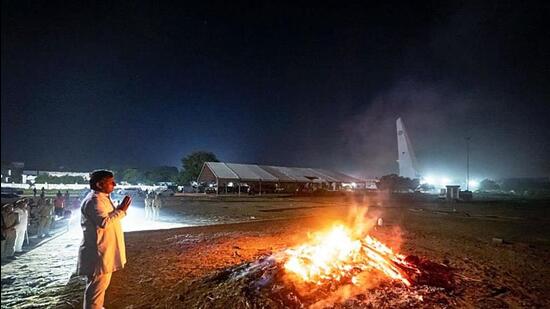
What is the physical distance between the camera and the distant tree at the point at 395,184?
81.2 meters

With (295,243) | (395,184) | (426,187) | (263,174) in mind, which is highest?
(263,174)

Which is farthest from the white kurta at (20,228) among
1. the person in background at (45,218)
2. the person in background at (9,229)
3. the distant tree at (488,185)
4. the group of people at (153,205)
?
the distant tree at (488,185)

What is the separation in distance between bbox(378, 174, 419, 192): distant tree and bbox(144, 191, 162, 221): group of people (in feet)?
228

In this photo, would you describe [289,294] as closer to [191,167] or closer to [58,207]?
[58,207]

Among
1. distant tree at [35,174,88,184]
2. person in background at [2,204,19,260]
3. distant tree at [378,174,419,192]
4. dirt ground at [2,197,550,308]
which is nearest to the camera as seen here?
dirt ground at [2,197,550,308]

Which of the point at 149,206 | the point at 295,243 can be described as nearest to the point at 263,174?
the point at 149,206

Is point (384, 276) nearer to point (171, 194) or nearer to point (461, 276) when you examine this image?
point (461, 276)

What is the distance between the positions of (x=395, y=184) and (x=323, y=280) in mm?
80457

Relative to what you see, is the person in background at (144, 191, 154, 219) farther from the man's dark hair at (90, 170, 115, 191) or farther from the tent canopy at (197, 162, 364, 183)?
the tent canopy at (197, 162, 364, 183)

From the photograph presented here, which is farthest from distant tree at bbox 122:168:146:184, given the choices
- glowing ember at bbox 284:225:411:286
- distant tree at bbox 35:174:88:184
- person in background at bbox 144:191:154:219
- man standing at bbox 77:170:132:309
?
man standing at bbox 77:170:132:309

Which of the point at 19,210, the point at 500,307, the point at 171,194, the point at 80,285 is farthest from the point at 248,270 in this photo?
the point at 171,194

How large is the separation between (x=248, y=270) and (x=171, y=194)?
4288cm

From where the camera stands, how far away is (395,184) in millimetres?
81500

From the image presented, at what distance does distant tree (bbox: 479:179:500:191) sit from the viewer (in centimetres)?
→ 9780
